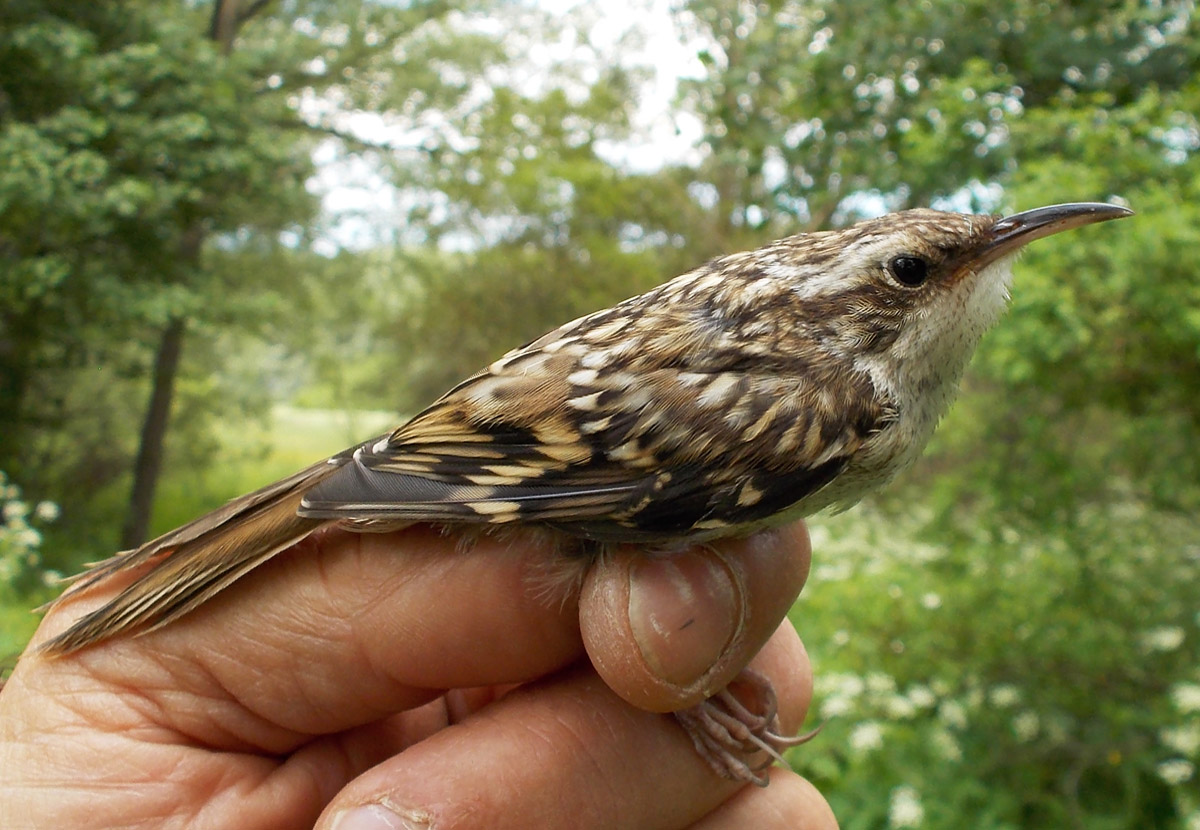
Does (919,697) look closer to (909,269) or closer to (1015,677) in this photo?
(1015,677)

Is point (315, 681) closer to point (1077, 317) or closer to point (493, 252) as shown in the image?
point (1077, 317)

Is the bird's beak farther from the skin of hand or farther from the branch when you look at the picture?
the branch

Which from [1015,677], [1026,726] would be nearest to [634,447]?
[1026,726]

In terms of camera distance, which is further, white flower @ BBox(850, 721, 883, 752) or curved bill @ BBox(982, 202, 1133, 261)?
white flower @ BBox(850, 721, 883, 752)

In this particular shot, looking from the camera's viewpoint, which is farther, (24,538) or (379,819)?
(24,538)

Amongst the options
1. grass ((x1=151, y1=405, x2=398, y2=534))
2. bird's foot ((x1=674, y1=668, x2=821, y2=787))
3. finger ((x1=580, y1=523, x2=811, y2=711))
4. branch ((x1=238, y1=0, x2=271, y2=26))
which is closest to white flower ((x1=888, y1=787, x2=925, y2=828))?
bird's foot ((x1=674, y1=668, x2=821, y2=787))
